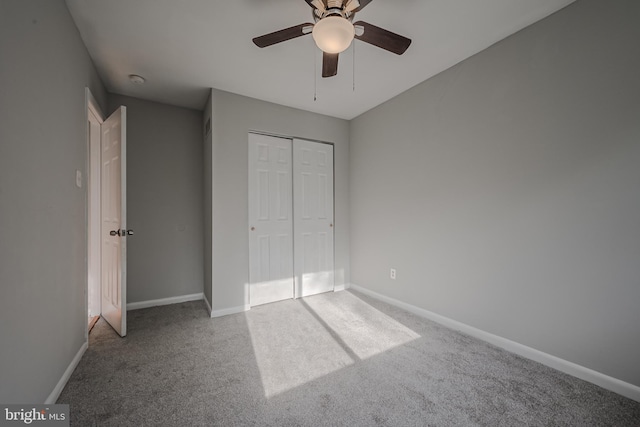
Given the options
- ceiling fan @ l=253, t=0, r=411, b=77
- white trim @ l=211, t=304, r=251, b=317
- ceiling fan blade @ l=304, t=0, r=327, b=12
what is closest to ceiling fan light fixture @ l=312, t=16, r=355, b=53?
ceiling fan @ l=253, t=0, r=411, b=77

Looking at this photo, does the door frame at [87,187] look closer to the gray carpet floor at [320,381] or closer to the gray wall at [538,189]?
the gray carpet floor at [320,381]

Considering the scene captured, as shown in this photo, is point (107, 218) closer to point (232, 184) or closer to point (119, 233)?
point (119, 233)

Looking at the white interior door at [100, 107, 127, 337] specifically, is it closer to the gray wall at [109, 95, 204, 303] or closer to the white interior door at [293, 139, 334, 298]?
the gray wall at [109, 95, 204, 303]

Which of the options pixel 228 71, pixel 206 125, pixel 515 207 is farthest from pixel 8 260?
pixel 515 207

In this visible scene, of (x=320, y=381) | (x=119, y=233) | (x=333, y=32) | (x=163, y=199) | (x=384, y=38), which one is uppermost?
(x=384, y=38)

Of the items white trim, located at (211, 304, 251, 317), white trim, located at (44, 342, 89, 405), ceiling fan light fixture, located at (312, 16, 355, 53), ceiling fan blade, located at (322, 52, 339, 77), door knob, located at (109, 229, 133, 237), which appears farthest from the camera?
white trim, located at (211, 304, 251, 317)

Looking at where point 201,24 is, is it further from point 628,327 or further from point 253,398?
point 628,327

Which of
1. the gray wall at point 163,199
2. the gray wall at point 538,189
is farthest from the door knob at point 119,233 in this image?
the gray wall at point 538,189

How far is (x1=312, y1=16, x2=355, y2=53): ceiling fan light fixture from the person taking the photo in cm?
136

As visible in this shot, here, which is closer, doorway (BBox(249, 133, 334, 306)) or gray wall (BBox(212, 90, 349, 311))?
gray wall (BBox(212, 90, 349, 311))

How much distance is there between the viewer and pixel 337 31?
1377 millimetres

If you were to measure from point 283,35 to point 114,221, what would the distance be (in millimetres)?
2233

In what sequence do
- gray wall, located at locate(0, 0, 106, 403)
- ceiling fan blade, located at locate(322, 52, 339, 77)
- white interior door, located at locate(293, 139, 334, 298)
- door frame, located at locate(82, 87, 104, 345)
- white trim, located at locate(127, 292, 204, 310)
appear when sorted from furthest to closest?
white interior door, located at locate(293, 139, 334, 298) < white trim, located at locate(127, 292, 204, 310) < door frame, located at locate(82, 87, 104, 345) < ceiling fan blade, located at locate(322, 52, 339, 77) < gray wall, located at locate(0, 0, 106, 403)

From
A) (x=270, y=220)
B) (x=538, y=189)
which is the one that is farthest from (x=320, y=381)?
(x=538, y=189)
